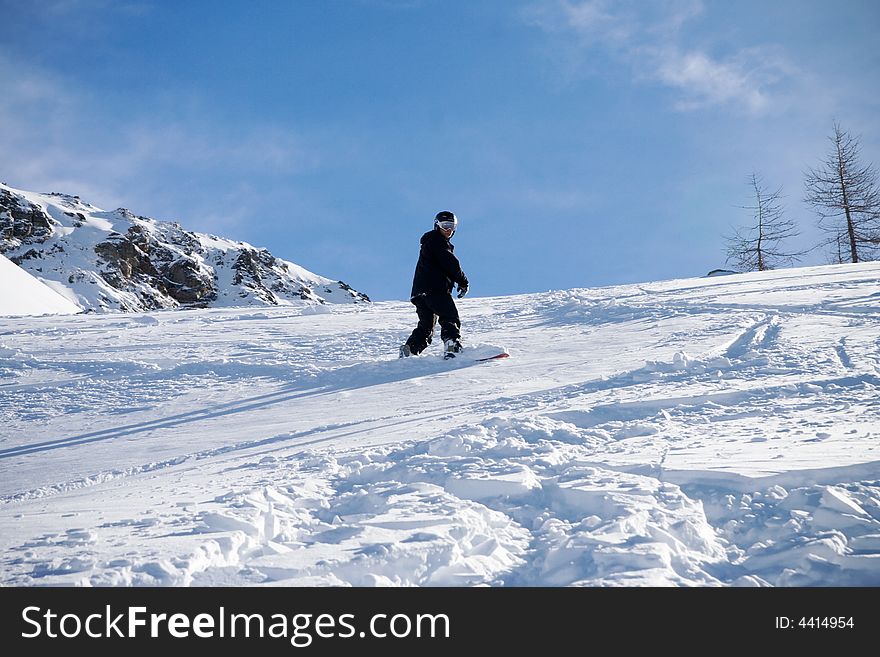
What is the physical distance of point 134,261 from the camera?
134 meters

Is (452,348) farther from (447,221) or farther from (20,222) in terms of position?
(20,222)

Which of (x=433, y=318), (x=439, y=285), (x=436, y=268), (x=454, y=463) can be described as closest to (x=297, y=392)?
(x=433, y=318)

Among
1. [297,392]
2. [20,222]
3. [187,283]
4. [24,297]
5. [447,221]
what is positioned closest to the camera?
[297,392]

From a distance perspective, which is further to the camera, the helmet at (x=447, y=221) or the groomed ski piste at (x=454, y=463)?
the helmet at (x=447, y=221)

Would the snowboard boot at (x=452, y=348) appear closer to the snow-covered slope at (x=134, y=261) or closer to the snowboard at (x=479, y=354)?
the snowboard at (x=479, y=354)

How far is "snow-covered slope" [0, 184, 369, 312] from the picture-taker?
375 feet

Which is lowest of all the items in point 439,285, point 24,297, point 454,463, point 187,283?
point 454,463

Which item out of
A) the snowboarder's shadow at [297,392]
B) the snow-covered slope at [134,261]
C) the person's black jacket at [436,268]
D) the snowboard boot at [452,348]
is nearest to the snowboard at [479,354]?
the snowboard boot at [452,348]

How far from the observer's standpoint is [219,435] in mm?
4176

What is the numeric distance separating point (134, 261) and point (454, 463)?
152950mm

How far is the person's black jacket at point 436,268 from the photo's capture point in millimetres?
6566

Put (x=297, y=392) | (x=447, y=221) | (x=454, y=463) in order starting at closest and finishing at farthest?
(x=454, y=463) → (x=297, y=392) → (x=447, y=221)

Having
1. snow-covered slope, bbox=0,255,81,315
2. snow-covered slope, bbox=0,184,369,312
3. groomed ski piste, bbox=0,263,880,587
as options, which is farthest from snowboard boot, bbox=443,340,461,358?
snow-covered slope, bbox=0,184,369,312

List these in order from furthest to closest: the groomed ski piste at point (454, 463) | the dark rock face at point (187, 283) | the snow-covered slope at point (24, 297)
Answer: the dark rock face at point (187, 283) < the snow-covered slope at point (24, 297) < the groomed ski piste at point (454, 463)
